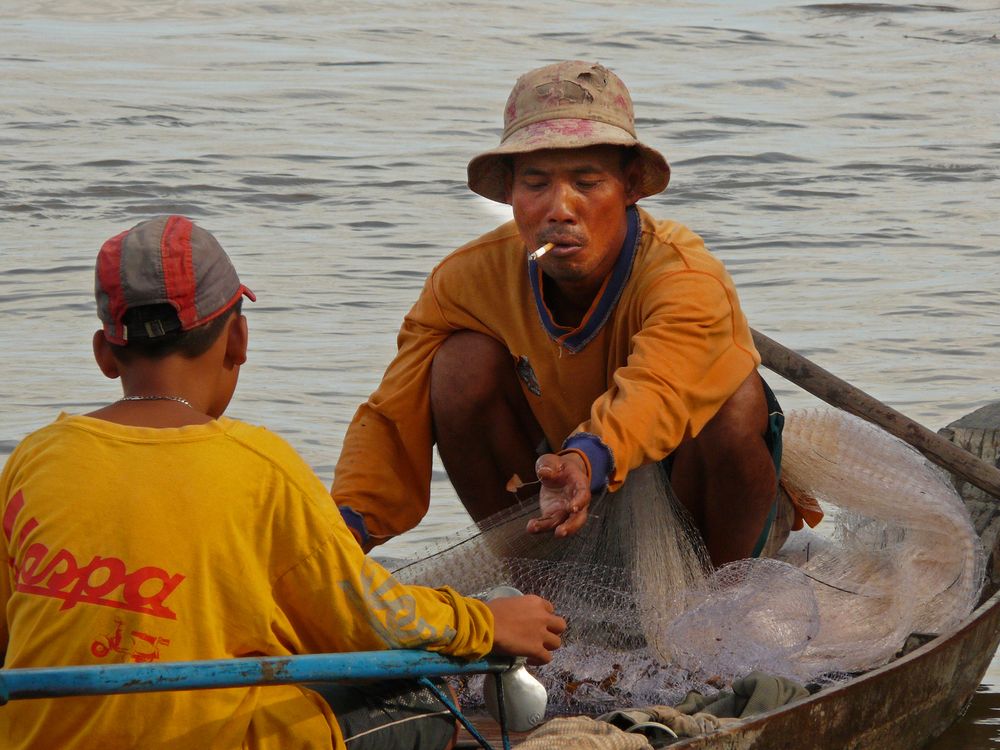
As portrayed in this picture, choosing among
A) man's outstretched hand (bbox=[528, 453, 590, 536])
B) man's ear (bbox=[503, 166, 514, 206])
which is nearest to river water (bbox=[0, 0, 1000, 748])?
man's ear (bbox=[503, 166, 514, 206])

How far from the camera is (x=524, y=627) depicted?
8.48ft

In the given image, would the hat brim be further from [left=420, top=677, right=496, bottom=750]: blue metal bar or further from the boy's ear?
[left=420, top=677, right=496, bottom=750]: blue metal bar

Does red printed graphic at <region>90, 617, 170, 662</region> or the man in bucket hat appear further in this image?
the man in bucket hat

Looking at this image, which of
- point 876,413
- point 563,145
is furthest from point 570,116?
point 876,413

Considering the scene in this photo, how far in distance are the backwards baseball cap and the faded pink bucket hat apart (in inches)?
47.1

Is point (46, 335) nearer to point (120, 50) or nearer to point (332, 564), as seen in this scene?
point (332, 564)

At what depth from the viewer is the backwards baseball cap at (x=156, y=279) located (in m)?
2.32

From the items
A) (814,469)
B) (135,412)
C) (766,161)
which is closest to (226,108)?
(766,161)

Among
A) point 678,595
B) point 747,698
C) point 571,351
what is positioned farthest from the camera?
point 571,351

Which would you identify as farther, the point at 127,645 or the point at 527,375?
the point at 527,375

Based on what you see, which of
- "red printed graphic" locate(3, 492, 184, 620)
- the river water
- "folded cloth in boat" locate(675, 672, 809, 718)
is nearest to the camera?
"red printed graphic" locate(3, 492, 184, 620)

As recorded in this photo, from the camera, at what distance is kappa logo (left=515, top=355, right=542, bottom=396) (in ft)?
12.1

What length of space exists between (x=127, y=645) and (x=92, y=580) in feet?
0.32

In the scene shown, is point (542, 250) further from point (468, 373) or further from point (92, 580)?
point (92, 580)
